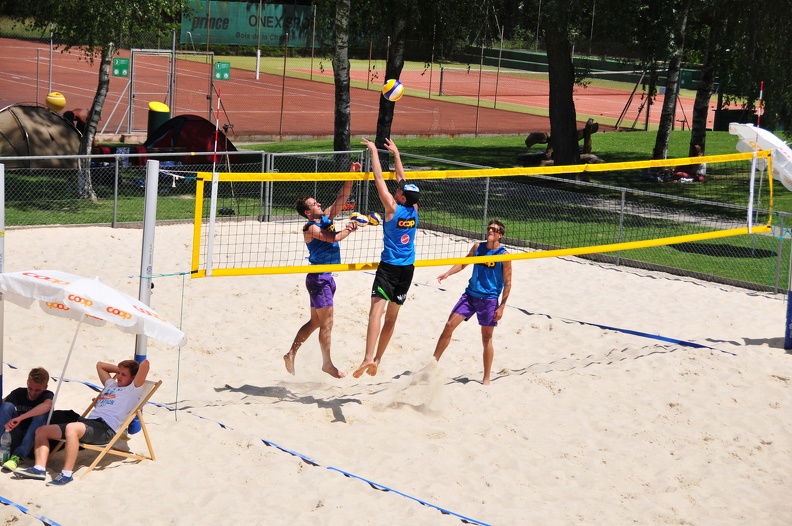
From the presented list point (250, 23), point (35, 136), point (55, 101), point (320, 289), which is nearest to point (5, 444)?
point (320, 289)

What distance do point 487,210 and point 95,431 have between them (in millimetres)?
10810

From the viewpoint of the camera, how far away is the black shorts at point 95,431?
7387 millimetres

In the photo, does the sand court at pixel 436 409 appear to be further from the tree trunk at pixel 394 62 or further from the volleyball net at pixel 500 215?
the tree trunk at pixel 394 62

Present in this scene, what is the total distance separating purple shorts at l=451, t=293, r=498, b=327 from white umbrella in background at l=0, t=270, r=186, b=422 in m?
3.28

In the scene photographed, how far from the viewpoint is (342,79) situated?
18984 millimetres

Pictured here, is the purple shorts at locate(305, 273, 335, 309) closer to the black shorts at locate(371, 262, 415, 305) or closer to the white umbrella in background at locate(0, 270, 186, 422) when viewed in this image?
the black shorts at locate(371, 262, 415, 305)

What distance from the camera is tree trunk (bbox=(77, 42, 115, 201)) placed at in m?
16.6

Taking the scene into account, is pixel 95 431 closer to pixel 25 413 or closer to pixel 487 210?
pixel 25 413

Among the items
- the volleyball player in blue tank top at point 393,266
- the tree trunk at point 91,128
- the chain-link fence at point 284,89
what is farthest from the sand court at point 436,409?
the chain-link fence at point 284,89

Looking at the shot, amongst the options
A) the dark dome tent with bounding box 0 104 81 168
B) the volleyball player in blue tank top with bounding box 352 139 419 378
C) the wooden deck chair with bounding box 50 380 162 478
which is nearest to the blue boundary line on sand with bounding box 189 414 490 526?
the wooden deck chair with bounding box 50 380 162 478

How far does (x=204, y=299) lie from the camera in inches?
466

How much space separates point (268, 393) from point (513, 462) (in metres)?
2.45

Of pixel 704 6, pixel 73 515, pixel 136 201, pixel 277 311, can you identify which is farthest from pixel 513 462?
pixel 704 6

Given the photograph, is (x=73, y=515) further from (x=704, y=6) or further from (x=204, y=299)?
(x=704, y=6)
